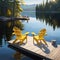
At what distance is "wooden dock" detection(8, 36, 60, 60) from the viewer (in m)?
12.8

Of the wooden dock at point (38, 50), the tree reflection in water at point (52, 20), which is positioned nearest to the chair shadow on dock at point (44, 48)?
the wooden dock at point (38, 50)

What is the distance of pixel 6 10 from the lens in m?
56.2

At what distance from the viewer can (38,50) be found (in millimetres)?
13938

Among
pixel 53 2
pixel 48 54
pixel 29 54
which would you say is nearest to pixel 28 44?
pixel 29 54

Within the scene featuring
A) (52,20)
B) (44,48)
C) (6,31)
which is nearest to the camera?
(44,48)

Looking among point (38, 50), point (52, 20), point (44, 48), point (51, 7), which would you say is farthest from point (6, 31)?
point (51, 7)

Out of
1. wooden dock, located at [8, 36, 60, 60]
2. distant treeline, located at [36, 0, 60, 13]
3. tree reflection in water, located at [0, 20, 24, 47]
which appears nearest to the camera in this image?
wooden dock, located at [8, 36, 60, 60]

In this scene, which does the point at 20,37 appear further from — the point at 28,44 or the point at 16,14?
the point at 16,14

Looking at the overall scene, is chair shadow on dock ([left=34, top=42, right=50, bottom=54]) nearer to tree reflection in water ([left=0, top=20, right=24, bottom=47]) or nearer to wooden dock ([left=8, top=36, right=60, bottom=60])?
wooden dock ([left=8, top=36, right=60, bottom=60])

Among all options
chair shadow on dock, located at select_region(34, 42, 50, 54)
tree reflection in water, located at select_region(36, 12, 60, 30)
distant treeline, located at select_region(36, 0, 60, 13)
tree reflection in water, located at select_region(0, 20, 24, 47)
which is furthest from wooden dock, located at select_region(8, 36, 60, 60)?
distant treeline, located at select_region(36, 0, 60, 13)

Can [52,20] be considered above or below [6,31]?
below

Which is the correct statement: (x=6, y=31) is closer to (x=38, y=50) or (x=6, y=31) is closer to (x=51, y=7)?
(x=38, y=50)

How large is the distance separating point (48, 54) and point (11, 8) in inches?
1771

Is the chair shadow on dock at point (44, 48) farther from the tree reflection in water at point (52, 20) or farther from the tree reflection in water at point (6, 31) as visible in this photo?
the tree reflection in water at point (52, 20)
